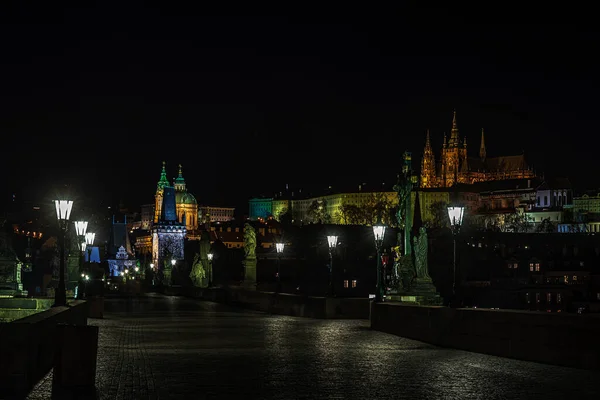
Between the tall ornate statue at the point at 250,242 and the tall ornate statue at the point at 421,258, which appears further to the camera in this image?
the tall ornate statue at the point at 250,242

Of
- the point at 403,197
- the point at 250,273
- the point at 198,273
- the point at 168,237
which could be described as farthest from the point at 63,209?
the point at 168,237

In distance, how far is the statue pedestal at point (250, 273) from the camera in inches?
2195

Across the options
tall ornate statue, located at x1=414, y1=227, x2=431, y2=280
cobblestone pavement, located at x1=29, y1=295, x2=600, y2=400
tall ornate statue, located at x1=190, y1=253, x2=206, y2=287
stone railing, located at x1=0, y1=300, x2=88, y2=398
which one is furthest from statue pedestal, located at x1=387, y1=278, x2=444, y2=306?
tall ornate statue, located at x1=190, y1=253, x2=206, y2=287

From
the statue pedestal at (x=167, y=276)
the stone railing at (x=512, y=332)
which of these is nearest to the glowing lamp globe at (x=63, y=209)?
the stone railing at (x=512, y=332)

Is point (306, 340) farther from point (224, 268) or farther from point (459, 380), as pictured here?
point (224, 268)

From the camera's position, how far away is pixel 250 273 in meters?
57.1

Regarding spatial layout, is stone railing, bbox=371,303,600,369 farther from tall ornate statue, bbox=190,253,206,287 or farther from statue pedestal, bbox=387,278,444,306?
tall ornate statue, bbox=190,253,206,287

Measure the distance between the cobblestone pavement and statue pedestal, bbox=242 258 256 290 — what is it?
2840cm

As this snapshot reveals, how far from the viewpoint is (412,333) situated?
1016 inches

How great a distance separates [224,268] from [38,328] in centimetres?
16132

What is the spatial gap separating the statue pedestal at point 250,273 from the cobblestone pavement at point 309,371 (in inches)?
1118

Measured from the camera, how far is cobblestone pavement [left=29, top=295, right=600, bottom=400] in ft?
47.1

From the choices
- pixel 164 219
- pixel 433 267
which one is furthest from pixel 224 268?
pixel 433 267

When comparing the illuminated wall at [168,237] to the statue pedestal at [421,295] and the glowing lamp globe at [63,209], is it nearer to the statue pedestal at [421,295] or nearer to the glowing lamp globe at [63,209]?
the statue pedestal at [421,295]
